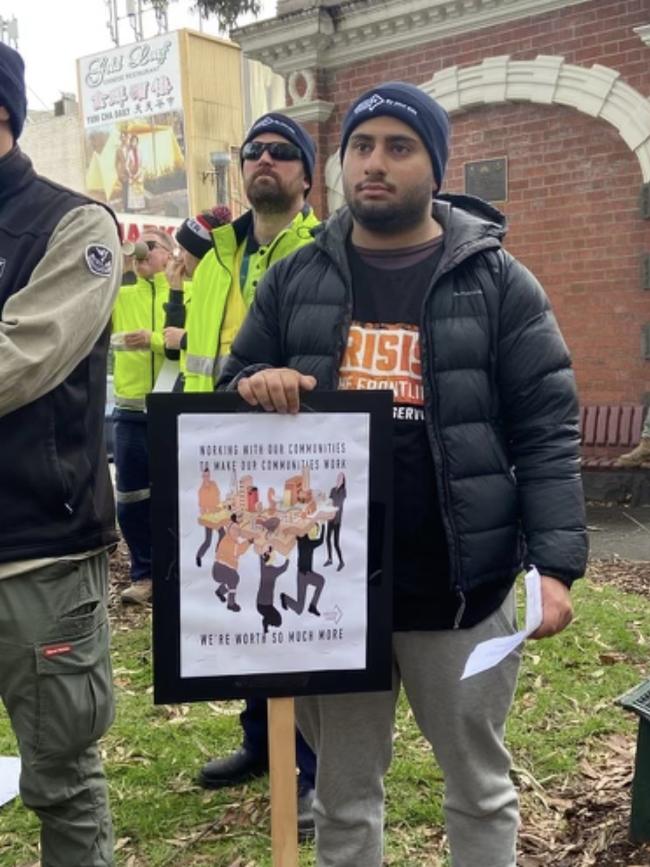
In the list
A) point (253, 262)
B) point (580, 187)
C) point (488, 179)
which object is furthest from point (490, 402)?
point (488, 179)

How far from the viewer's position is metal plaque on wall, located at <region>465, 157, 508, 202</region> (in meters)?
8.93

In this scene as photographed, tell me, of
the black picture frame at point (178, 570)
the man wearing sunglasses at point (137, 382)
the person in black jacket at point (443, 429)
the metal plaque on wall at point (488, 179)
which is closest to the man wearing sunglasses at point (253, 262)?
the person in black jacket at point (443, 429)

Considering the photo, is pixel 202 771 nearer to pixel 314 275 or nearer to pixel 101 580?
pixel 101 580

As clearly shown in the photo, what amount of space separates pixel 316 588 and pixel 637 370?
7.11 m


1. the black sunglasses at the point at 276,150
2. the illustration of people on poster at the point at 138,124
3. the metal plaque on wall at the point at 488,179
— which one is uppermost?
the illustration of people on poster at the point at 138,124

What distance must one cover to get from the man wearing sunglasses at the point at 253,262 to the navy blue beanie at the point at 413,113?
85 cm

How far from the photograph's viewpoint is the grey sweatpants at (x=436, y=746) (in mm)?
2191

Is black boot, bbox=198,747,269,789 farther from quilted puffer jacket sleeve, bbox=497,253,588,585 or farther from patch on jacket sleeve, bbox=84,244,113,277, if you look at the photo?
patch on jacket sleeve, bbox=84,244,113,277

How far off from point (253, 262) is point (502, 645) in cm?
177

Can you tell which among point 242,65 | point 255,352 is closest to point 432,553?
point 255,352

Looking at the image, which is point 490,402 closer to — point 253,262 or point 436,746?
point 436,746

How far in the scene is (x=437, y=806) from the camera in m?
3.17

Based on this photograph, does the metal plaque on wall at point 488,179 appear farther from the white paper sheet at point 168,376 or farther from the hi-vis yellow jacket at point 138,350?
the white paper sheet at point 168,376

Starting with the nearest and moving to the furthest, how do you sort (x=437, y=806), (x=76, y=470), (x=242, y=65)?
(x=76, y=470)
(x=437, y=806)
(x=242, y=65)
